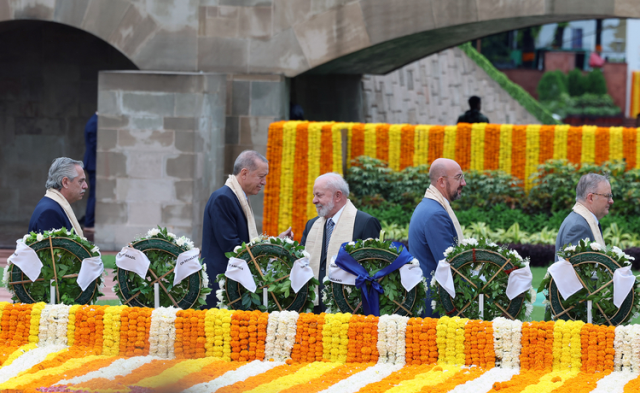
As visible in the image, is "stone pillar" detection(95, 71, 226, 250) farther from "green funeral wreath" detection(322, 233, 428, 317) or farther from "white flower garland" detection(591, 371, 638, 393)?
"white flower garland" detection(591, 371, 638, 393)

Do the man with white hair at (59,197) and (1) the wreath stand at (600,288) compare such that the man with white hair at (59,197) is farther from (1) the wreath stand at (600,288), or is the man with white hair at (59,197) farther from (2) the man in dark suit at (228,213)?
(1) the wreath stand at (600,288)

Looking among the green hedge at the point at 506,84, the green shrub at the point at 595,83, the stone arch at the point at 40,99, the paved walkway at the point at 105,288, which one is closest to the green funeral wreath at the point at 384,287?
the paved walkway at the point at 105,288

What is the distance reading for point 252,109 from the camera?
478 inches

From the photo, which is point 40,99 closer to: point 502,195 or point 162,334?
point 502,195

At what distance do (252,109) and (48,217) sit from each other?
6333 millimetres

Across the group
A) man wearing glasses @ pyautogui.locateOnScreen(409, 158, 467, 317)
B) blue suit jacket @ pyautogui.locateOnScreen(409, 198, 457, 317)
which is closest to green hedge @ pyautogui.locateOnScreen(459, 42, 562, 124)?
man wearing glasses @ pyautogui.locateOnScreen(409, 158, 467, 317)

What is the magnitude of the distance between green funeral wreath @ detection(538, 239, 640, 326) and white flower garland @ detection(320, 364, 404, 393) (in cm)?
104

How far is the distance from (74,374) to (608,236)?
7.55 metres

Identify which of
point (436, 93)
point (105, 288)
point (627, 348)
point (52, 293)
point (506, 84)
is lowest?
point (105, 288)

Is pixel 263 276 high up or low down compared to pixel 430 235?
down

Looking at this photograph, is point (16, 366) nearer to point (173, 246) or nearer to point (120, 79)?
point (173, 246)

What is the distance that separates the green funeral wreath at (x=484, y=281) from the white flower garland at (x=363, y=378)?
557mm

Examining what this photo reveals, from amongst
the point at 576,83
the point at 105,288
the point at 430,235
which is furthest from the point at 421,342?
the point at 576,83

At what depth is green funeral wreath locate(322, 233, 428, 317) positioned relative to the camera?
210 inches
